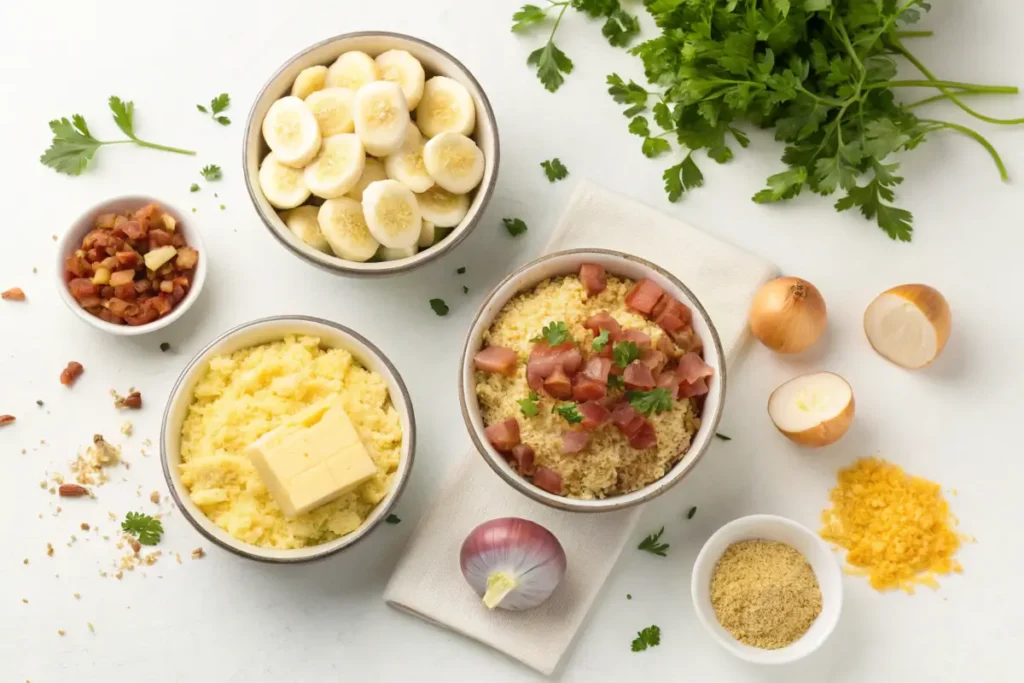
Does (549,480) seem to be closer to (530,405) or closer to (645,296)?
(530,405)

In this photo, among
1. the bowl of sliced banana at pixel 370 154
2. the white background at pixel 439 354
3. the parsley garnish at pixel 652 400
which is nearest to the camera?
the parsley garnish at pixel 652 400

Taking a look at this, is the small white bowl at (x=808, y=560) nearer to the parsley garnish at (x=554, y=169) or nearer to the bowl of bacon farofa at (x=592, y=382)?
the bowl of bacon farofa at (x=592, y=382)

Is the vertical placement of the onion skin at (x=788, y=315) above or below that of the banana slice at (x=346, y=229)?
below

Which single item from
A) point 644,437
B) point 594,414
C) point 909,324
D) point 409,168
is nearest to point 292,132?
point 409,168

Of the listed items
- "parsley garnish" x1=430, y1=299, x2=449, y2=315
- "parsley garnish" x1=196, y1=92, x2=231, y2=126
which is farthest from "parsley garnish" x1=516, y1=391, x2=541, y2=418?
"parsley garnish" x1=196, y1=92, x2=231, y2=126

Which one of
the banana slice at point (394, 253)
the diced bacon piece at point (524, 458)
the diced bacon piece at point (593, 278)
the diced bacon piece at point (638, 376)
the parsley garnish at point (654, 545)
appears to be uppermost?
the banana slice at point (394, 253)

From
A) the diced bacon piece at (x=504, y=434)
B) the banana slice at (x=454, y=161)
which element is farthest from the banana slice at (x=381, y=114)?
the diced bacon piece at (x=504, y=434)

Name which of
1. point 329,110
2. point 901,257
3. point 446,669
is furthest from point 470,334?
point 901,257
